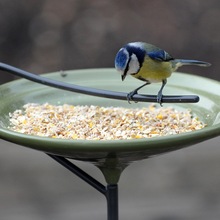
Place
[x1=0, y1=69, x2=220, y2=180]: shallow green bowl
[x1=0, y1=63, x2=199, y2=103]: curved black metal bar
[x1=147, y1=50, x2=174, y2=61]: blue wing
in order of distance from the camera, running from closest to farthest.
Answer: [x1=0, y1=69, x2=220, y2=180]: shallow green bowl < [x1=0, y1=63, x2=199, y2=103]: curved black metal bar < [x1=147, y1=50, x2=174, y2=61]: blue wing

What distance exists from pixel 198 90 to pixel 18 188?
6.85ft

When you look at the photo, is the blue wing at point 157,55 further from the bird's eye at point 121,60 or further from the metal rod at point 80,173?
the metal rod at point 80,173

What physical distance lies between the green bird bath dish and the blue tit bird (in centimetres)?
13

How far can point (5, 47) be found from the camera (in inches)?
180

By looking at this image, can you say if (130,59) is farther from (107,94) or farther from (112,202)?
(112,202)

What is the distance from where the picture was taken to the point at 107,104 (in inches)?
77.7

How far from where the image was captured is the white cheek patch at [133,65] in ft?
5.50

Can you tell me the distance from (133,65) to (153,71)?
0.09 m

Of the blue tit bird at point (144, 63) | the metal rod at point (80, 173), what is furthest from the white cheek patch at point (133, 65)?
the metal rod at point (80, 173)

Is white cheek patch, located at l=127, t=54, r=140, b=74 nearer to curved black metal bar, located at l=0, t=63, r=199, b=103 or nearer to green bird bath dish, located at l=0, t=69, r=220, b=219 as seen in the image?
curved black metal bar, located at l=0, t=63, r=199, b=103

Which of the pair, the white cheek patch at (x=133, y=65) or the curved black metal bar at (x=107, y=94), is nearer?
the curved black metal bar at (x=107, y=94)

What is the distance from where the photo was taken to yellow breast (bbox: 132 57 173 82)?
1743 mm

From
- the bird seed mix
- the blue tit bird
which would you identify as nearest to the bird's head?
the blue tit bird

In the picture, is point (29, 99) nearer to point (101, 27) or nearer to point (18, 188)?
point (18, 188)
